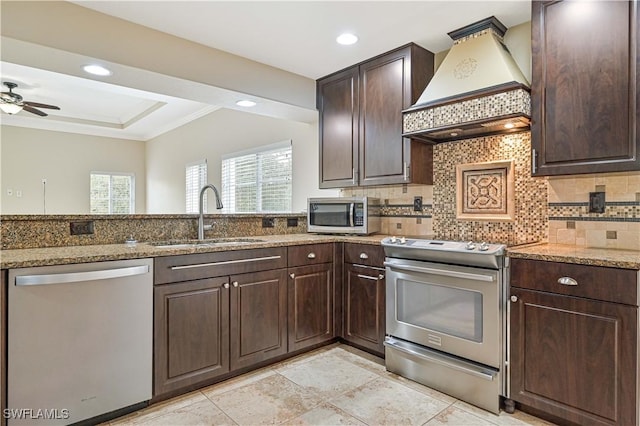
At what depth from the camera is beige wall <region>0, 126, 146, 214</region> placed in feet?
21.6

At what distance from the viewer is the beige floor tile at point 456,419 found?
196 centimetres

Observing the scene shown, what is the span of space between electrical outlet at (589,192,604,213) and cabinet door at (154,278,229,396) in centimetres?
238

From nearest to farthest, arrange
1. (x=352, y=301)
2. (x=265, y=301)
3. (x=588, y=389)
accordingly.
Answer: (x=588, y=389) → (x=265, y=301) → (x=352, y=301)

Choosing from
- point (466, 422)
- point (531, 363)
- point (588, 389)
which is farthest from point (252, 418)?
point (588, 389)

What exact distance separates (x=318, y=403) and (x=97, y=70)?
2675 mm

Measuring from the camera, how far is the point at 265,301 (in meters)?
2.61

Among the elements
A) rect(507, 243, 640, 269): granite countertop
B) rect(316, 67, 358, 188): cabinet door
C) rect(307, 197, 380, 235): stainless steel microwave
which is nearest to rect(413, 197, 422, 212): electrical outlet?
rect(307, 197, 380, 235): stainless steel microwave

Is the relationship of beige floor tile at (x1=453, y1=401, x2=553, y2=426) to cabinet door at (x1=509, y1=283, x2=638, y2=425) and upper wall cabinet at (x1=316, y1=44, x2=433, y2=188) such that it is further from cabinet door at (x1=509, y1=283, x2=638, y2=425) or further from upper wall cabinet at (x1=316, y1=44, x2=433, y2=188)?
upper wall cabinet at (x1=316, y1=44, x2=433, y2=188)

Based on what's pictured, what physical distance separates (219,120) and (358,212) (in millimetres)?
3559

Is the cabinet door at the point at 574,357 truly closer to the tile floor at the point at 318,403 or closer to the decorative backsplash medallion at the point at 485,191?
the tile floor at the point at 318,403

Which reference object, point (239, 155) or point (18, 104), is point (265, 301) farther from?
point (18, 104)

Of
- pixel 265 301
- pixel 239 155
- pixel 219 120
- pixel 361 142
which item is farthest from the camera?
pixel 219 120

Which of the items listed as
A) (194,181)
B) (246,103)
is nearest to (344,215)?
(246,103)

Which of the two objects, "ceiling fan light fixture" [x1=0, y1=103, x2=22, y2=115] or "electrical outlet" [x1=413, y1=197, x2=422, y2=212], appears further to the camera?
"ceiling fan light fixture" [x1=0, y1=103, x2=22, y2=115]
